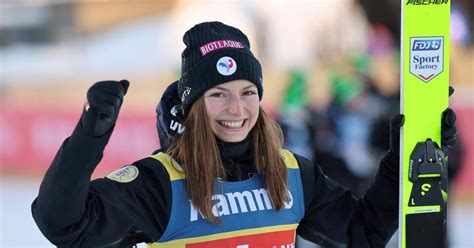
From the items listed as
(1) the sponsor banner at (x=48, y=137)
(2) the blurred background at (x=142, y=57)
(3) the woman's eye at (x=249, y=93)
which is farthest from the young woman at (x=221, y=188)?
(1) the sponsor banner at (x=48, y=137)

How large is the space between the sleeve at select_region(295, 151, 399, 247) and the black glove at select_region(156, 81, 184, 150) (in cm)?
35

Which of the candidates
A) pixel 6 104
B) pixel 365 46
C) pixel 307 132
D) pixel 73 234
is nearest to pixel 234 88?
pixel 73 234

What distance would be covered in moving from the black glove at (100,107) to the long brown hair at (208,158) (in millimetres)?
352

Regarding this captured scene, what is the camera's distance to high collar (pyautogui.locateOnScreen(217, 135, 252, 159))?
199 centimetres

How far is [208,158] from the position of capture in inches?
76.4

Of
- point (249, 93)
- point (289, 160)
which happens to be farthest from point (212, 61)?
point (289, 160)

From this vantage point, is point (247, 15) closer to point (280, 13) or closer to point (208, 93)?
point (280, 13)

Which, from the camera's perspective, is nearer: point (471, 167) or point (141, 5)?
point (471, 167)

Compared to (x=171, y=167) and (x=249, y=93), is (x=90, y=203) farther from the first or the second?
(x=249, y=93)

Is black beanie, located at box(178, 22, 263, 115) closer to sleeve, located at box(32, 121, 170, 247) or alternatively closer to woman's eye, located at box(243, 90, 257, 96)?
woman's eye, located at box(243, 90, 257, 96)

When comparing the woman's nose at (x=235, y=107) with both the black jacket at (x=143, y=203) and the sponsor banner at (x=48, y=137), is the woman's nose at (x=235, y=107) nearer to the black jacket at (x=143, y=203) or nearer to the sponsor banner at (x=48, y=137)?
the black jacket at (x=143, y=203)

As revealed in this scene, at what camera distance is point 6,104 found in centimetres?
955

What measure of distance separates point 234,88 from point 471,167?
21.1ft

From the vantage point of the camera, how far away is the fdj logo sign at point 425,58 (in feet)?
7.41
